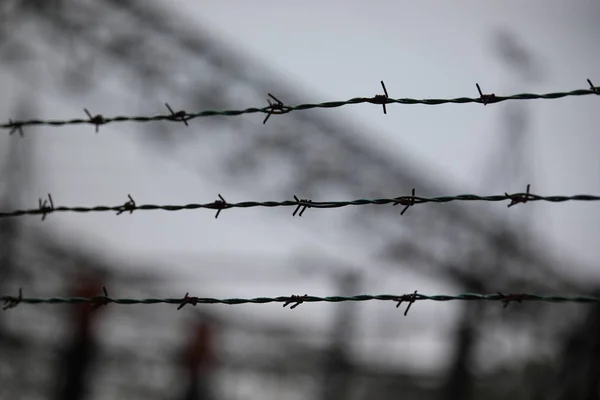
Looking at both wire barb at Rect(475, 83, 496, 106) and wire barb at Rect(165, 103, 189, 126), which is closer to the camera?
wire barb at Rect(475, 83, 496, 106)

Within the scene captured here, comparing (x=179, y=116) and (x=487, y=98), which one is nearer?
(x=487, y=98)

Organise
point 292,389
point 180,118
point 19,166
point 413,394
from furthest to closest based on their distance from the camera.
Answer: point 413,394 < point 292,389 < point 19,166 < point 180,118

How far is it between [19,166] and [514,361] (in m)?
11.9

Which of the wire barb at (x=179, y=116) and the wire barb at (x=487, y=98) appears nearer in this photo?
the wire barb at (x=487, y=98)

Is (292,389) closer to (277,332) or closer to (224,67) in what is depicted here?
(277,332)

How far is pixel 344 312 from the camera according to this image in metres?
14.9

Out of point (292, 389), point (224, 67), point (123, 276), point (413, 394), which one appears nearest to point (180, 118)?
point (224, 67)

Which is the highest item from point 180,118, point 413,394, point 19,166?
point 19,166

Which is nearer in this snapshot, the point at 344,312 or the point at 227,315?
the point at 344,312

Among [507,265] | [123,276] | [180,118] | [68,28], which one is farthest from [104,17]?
[180,118]

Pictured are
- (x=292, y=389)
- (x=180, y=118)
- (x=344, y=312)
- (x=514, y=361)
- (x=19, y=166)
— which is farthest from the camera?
(x=292, y=389)

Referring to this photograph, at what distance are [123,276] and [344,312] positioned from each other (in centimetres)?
487

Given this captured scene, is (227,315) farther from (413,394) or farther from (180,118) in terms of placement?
(180,118)

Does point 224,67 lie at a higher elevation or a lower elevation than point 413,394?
higher
